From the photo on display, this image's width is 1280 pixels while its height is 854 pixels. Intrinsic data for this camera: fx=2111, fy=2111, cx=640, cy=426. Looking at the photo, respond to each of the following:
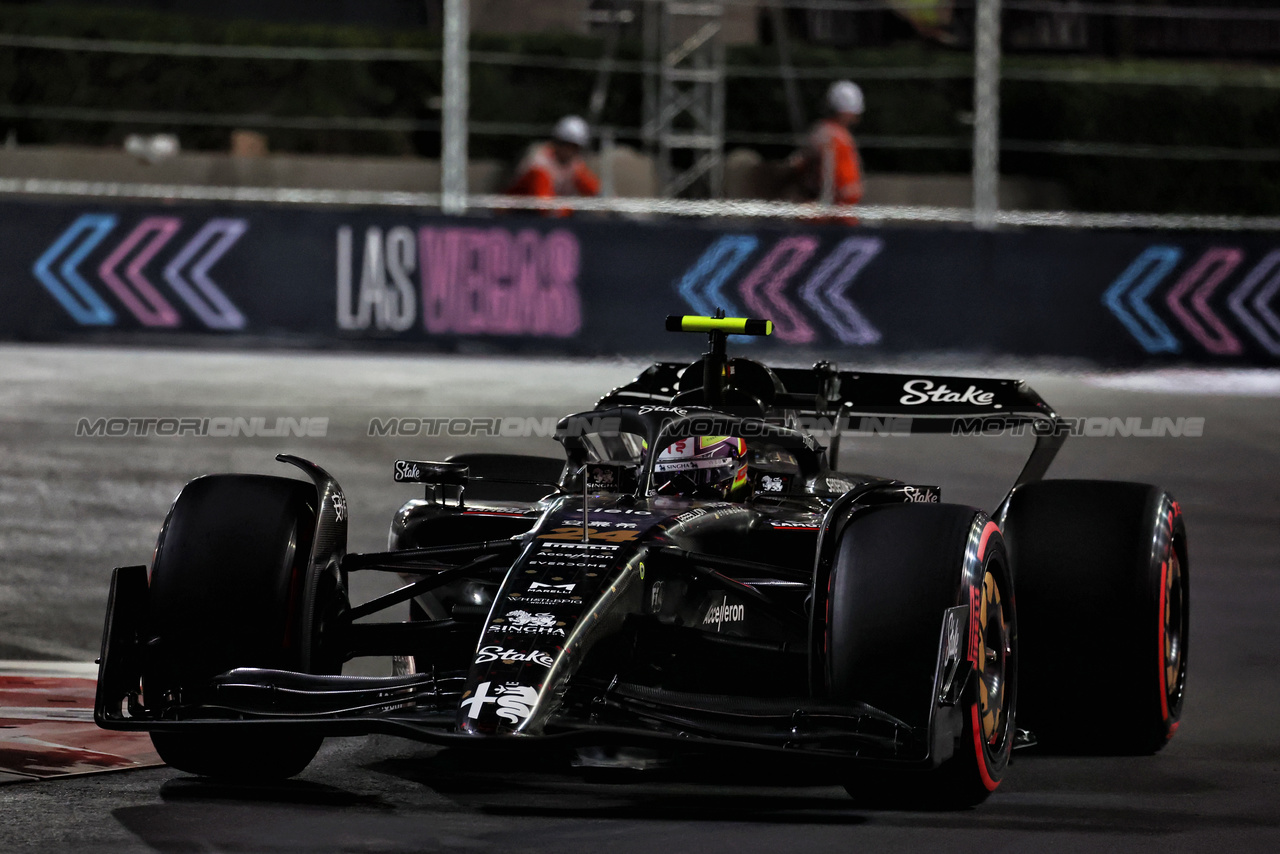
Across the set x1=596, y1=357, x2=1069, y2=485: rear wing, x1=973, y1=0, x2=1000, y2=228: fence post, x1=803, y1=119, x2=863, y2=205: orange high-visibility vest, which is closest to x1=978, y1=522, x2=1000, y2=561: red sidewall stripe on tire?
x1=596, y1=357, x2=1069, y2=485: rear wing

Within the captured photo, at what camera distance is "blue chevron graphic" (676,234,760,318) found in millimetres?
16984

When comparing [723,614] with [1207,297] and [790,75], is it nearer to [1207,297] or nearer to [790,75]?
[1207,297]

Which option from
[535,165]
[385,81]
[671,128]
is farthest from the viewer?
[385,81]

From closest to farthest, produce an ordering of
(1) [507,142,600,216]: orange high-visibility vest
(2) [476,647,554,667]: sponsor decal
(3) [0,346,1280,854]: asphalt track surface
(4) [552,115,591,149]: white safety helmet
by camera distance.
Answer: (2) [476,647,554,667]: sponsor decal, (3) [0,346,1280,854]: asphalt track surface, (4) [552,115,591,149]: white safety helmet, (1) [507,142,600,216]: orange high-visibility vest

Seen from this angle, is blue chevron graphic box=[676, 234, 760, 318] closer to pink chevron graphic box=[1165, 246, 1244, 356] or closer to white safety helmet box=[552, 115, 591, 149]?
white safety helmet box=[552, 115, 591, 149]

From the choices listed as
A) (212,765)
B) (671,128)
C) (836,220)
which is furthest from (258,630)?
(671,128)

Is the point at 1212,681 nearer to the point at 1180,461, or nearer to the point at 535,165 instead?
the point at 1180,461

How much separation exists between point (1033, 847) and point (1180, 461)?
27.6 feet

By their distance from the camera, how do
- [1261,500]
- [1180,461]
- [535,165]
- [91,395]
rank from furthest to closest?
1. [535,165]
2. [91,395]
3. [1180,461]
4. [1261,500]

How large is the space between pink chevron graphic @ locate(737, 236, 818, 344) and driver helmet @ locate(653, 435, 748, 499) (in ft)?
34.4

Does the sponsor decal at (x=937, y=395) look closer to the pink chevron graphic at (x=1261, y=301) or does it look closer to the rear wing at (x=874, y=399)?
the rear wing at (x=874, y=399)

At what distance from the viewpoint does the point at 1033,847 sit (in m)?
5.14

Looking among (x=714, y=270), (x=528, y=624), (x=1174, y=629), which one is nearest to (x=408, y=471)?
(x=528, y=624)

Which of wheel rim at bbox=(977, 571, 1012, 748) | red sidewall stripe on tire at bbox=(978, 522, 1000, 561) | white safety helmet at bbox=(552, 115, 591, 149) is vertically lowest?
wheel rim at bbox=(977, 571, 1012, 748)
